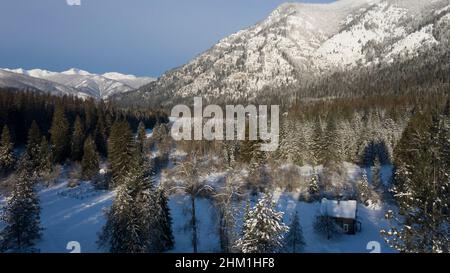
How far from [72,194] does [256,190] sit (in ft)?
89.2

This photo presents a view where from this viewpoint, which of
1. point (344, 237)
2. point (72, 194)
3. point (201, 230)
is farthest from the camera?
point (72, 194)

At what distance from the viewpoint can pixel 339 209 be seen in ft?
156

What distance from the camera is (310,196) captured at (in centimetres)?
5534

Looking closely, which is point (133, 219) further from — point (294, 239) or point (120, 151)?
point (120, 151)

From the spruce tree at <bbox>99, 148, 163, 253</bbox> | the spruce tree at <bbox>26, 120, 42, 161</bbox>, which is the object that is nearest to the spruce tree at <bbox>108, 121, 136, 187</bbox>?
the spruce tree at <bbox>26, 120, 42, 161</bbox>

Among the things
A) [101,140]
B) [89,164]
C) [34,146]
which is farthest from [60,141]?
[89,164]

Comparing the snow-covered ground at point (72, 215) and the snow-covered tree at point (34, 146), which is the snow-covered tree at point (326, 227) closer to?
the snow-covered ground at point (72, 215)

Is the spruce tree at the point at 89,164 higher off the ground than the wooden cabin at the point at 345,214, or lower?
higher

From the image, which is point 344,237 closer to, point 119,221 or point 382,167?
point 119,221

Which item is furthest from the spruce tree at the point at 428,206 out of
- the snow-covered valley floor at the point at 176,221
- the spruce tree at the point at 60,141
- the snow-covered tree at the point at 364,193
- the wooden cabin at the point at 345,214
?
the spruce tree at the point at 60,141

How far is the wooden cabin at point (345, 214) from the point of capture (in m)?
46.2
